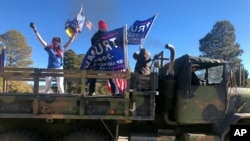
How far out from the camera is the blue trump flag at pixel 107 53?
753 centimetres

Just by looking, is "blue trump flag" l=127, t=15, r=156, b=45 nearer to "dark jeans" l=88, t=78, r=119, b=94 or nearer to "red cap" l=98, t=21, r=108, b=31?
"red cap" l=98, t=21, r=108, b=31

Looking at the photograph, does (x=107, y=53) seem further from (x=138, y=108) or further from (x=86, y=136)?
(x=86, y=136)

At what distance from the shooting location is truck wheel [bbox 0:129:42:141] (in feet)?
21.7

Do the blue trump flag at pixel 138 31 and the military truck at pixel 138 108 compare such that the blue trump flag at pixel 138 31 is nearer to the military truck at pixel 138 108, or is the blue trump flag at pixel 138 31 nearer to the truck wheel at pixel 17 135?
the military truck at pixel 138 108

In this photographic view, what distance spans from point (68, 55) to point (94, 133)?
24730 mm

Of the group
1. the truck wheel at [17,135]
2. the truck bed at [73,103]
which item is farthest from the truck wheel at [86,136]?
the truck wheel at [17,135]

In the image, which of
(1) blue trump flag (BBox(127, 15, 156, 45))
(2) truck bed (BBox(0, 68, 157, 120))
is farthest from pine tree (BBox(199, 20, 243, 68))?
(2) truck bed (BBox(0, 68, 157, 120))

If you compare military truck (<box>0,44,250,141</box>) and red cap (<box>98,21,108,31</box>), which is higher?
red cap (<box>98,21,108,31</box>)

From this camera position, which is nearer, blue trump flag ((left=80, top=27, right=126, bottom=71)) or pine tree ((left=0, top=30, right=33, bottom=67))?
blue trump flag ((left=80, top=27, right=126, bottom=71))

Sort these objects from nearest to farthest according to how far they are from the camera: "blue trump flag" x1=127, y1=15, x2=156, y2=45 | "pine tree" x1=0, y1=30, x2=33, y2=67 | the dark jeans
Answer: the dark jeans → "blue trump flag" x1=127, y1=15, x2=156, y2=45 → "pine tree" x1=0, y1=30, x2=33, y2=67

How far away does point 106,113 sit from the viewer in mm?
6578

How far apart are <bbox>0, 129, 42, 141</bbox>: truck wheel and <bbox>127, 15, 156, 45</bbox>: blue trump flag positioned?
15.8ft

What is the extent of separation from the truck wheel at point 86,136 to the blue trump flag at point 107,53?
1480mm

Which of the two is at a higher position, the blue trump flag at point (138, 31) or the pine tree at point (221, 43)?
the pine tree at point (221, 43)
